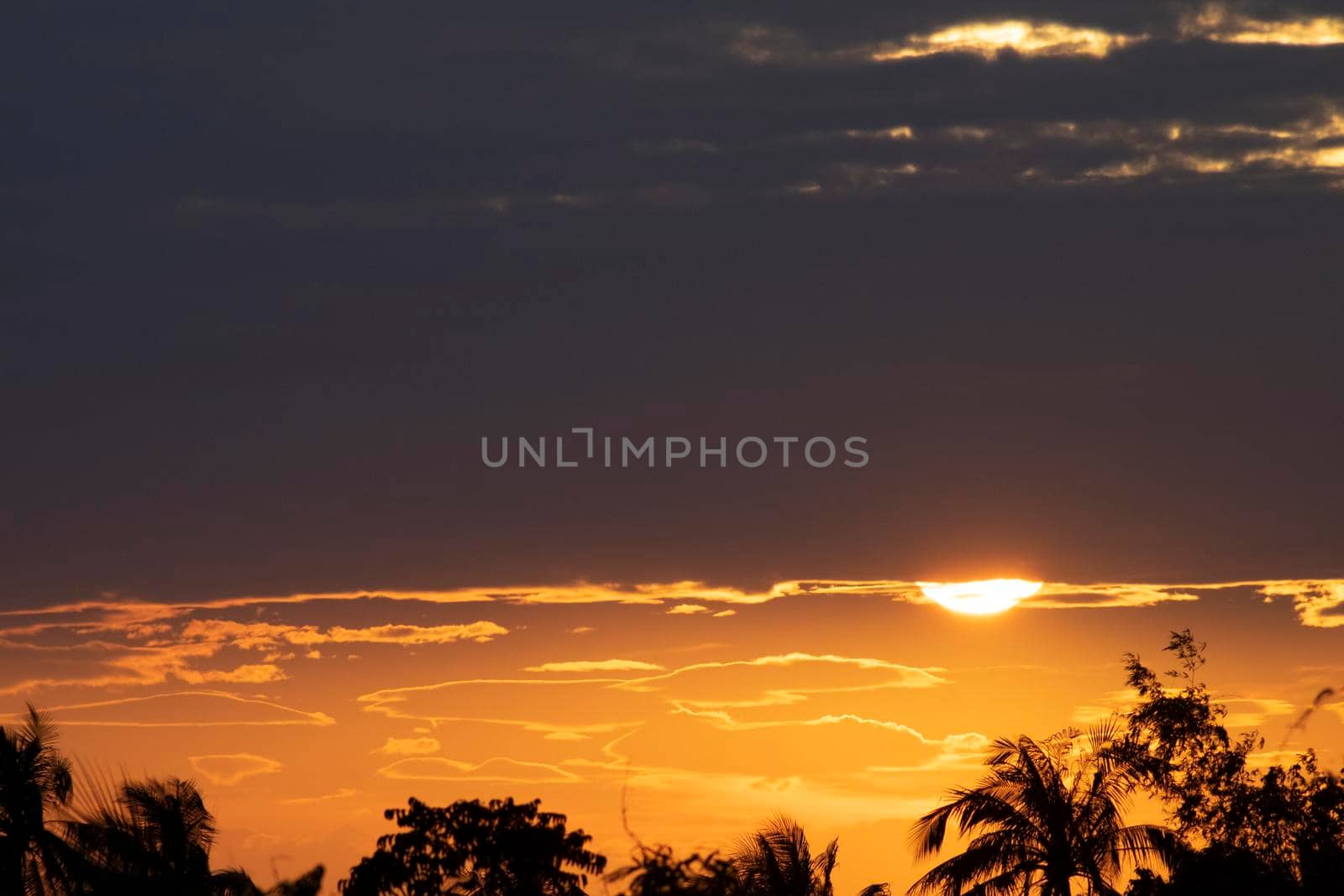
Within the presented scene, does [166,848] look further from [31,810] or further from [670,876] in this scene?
[670,876]

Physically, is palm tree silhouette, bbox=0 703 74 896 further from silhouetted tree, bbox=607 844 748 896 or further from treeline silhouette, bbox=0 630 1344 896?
silhouetted tree, bbox=607 844 748 896

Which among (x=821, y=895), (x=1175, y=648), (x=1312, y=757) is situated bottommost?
(x=821, y=895)

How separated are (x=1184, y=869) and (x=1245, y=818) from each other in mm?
2612

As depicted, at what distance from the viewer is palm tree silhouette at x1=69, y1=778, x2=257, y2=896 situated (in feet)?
146

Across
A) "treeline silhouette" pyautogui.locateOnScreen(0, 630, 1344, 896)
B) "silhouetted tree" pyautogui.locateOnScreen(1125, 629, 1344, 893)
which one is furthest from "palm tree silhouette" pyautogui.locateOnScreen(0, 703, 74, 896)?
"silhouetted tree" pyautogui.locateOnScreen(1125, 629, 1344, 893)

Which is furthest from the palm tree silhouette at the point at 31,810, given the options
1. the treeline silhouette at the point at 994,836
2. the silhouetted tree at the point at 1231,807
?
the silhouetted tree at the point at 1231,807

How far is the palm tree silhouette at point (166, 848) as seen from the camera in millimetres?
44438

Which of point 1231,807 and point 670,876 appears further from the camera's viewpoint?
point 1231,807

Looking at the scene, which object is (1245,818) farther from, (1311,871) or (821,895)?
(821,895)

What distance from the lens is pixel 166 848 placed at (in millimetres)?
49938

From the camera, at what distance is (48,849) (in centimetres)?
5075

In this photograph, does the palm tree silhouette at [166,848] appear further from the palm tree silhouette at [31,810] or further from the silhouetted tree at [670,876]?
the silhouetted tree at [670,876]

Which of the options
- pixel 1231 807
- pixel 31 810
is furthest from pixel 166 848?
pixel 1231 807

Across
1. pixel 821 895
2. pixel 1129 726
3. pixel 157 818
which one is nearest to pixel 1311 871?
pixel 1129 726
